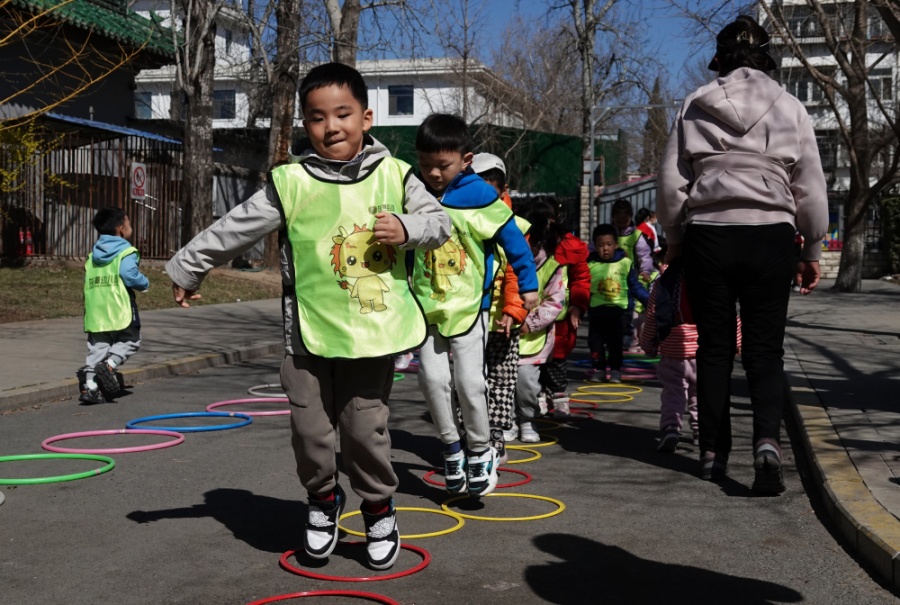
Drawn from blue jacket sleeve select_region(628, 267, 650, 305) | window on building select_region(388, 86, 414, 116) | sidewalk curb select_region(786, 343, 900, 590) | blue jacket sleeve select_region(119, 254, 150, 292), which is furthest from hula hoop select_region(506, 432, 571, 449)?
window on building select_region(388, 86, 414, 116)

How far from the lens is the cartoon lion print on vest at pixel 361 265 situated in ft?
14.6

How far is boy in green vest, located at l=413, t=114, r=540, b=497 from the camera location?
5836mm

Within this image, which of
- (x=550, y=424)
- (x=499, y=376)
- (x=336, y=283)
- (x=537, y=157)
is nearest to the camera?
(x=336, y=283)

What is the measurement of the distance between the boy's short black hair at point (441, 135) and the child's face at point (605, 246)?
5.93 metres

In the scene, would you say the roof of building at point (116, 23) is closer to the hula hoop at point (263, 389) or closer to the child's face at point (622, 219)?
the child's face at point (622, 219)

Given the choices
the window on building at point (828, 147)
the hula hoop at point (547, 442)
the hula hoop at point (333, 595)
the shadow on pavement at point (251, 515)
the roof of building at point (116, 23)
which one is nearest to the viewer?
the hula hoop at point (333, 595)

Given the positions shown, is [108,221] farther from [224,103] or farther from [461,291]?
[224,103]

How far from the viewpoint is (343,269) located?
446 cm

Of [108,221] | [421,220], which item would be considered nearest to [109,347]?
[108,221]

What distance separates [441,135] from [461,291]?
2.70 ft

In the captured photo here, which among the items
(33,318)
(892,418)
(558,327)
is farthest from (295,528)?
(33,318)

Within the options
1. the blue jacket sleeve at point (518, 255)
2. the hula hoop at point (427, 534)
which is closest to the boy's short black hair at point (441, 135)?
the blue jacket sleeve at point (518, 255)

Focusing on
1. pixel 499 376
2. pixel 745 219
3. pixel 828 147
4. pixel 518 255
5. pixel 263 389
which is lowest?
pixel 263 389

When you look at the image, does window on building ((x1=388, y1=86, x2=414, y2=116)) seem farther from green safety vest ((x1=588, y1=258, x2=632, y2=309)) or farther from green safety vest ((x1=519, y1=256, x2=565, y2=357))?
green safety vest ((x1=519, y1=256, x2=565, y2=357))
